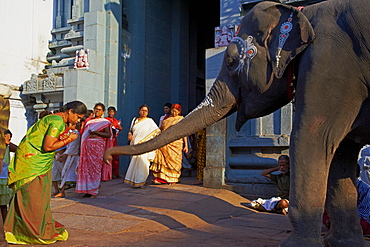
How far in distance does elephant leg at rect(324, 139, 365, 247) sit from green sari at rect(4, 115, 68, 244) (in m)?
2.86

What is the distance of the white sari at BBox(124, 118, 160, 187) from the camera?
8.04 m

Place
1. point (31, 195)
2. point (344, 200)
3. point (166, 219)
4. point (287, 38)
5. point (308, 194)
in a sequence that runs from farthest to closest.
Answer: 1. point (166, 219)
2. point (31, 195)
3. point (344, 200)
4. point (287, 38)
5. point (308, 194)

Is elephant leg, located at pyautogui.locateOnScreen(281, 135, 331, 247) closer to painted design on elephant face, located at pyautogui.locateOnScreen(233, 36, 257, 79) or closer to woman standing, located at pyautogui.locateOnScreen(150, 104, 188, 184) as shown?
painted design on elephant face, located at pyautogui.locateOnScreen(233, 36, 257, 79)

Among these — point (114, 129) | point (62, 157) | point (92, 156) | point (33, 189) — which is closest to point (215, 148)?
point (92, 156)

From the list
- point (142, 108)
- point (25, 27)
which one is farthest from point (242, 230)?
point (25, 27)

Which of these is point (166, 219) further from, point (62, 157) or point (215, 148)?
point (62, 157)

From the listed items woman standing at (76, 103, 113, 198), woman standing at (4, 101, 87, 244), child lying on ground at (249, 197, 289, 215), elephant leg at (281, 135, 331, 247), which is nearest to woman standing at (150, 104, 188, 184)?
woman standing at (76, 103, 113, 198)

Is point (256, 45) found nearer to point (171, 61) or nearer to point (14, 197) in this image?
point (14, 197)

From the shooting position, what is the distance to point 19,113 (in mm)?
11344

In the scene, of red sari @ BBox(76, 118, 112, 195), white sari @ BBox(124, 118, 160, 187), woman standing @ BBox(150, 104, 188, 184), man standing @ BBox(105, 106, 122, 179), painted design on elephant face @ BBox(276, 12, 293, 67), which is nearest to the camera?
painted design on elephant face @ BBox(276, 12, 293, 67)

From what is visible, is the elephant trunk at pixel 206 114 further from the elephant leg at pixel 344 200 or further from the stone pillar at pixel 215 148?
the stone pillar at pixel 215 148

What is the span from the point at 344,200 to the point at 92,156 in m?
5.07

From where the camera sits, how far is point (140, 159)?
8.16 metres

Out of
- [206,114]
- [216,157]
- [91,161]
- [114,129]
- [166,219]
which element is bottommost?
[166,219]
